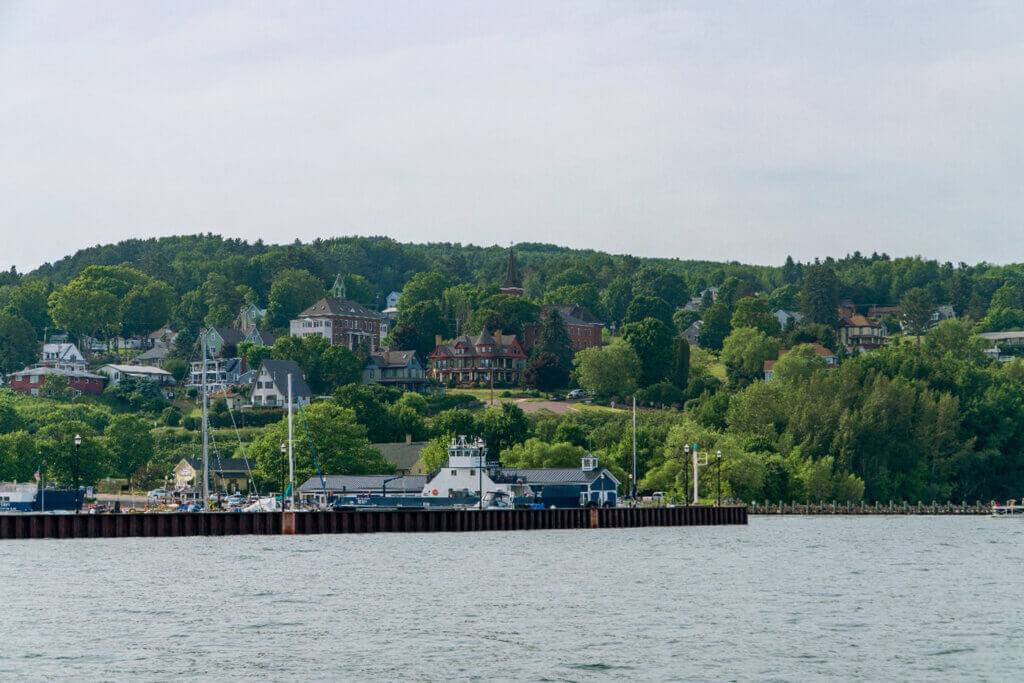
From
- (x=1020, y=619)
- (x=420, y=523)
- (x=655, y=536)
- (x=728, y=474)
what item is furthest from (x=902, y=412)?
(x=1020, y=619)

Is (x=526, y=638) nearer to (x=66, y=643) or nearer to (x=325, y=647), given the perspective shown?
(x=325, y=647)

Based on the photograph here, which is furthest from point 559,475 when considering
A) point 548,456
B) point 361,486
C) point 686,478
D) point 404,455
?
point 404,455

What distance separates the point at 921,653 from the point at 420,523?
214 ft

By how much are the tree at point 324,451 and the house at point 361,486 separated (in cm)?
403

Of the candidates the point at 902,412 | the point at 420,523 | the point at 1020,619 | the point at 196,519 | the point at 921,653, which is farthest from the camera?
the point at 902,412

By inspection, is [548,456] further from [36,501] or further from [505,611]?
[505,611]

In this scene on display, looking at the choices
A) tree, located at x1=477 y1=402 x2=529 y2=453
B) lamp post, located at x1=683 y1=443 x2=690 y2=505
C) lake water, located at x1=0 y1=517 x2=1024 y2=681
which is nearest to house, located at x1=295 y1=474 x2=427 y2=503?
tree, located at x1=477 y1=402 x2=529 y2=453

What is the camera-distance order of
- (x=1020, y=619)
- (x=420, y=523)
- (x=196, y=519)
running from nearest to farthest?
1. (x=1020, y=619)
2. (x=196, y=519)
3. (x=420, y=523)

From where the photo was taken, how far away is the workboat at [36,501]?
431 feet

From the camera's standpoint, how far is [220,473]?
167750mm

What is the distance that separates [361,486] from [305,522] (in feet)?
129

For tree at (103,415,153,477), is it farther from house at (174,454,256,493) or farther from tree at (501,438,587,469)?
tree at (501,438,587,469)

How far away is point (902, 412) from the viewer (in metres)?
162

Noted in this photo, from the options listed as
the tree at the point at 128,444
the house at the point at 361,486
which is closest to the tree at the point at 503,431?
the house at the point at 361,486
